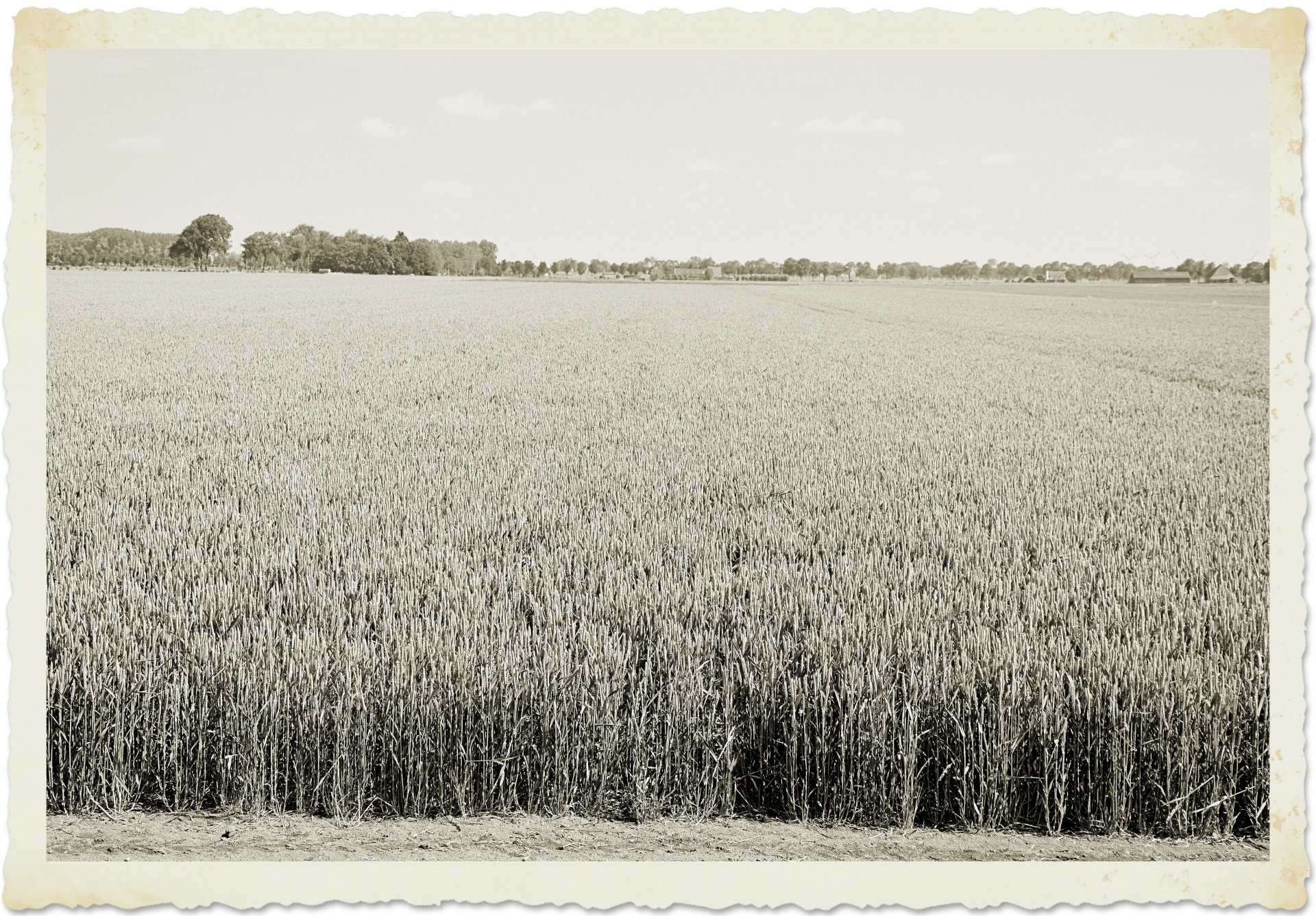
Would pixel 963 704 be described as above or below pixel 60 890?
above

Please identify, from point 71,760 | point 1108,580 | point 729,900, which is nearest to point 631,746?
point 729,900

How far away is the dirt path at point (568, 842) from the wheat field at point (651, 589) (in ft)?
0.23

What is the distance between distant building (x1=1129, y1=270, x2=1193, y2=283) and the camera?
514 centimetres

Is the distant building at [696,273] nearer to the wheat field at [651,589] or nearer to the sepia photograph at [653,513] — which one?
the sepia photograph at [653,513]

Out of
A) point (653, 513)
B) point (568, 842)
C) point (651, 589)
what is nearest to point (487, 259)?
point (653, 513)

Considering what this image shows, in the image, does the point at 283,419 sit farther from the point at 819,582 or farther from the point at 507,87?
the point at 819,582

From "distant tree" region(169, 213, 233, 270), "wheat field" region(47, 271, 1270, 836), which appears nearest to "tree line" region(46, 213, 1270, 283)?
"distant tree" region(169, 213, 233, 270)

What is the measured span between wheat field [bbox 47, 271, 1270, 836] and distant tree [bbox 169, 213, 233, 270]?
1.69ft

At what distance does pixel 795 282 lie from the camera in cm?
768

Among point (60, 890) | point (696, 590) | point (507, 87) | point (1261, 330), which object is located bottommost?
point (60, 890)

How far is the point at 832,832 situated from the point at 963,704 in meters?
0.66

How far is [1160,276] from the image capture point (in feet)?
18.3

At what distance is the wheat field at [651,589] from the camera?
3162 millimetres

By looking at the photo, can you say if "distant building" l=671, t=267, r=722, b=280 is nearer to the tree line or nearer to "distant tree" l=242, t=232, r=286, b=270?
the tree line
